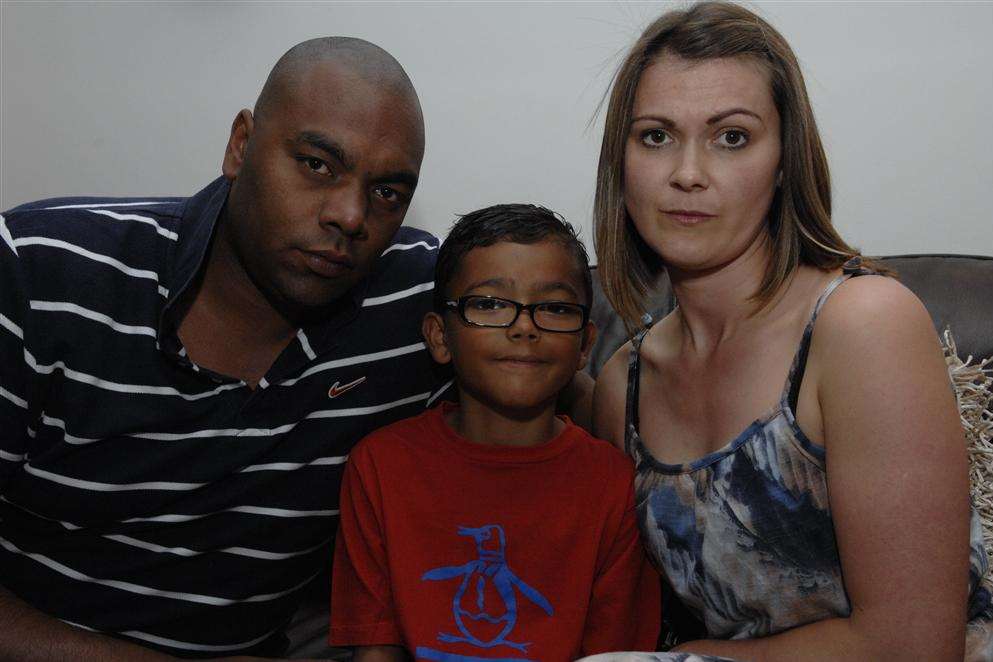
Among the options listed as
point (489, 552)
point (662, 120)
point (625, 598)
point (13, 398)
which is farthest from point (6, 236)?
point (625, 598)

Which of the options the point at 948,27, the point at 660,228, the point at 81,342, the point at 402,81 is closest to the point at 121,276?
the point at 81,342

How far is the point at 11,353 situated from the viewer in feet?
4.67

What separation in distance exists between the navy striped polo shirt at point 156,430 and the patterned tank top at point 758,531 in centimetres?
56

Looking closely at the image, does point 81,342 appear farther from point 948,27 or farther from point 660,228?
point 948,27

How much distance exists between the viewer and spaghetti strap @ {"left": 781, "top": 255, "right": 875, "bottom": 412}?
1.38m

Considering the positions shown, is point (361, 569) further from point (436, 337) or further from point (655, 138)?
point (655, 138)

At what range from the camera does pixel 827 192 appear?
148 centimetres

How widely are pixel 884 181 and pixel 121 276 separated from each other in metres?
1.62

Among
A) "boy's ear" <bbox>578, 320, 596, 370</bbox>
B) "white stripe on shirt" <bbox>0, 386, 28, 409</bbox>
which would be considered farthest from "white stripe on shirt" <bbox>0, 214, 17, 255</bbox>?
"boy's ear" <bbox>578, 320, 596, 370</bbox>

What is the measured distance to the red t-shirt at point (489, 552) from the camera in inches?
61.2

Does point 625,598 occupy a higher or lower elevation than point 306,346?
lower

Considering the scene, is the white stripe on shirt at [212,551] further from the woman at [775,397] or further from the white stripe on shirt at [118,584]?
the woman at [775,397]

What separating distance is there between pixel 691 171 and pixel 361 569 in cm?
85

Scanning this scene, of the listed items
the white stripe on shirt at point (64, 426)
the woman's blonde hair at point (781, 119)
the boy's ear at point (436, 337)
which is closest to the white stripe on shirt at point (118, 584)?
the white stripe on shirt at point (64, 426)
